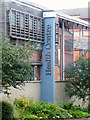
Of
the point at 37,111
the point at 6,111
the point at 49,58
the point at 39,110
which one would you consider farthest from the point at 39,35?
the point at 6,111

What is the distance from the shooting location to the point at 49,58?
26219 millimetres

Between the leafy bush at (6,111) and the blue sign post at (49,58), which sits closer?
the leafy bush at (6,111)

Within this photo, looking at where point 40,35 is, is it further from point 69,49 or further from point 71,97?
point 69,49

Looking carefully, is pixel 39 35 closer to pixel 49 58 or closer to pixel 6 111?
pixel 49 58

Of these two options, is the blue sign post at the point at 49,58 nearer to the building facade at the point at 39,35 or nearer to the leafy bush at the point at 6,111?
the building facade at the point at 39,35

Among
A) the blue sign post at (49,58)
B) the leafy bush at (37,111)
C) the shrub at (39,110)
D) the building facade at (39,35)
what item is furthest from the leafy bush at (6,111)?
the blue sign post at (49,58)

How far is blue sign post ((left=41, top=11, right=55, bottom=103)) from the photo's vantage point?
2606 cm

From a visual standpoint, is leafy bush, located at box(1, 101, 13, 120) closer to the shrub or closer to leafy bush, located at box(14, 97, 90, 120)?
leafy bush, located at box(14, 97, 90, 120)

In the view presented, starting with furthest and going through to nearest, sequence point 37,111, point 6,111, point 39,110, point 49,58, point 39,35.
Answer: point 49,58, point 39,35, point 39,110, point 37,111, point 6,111

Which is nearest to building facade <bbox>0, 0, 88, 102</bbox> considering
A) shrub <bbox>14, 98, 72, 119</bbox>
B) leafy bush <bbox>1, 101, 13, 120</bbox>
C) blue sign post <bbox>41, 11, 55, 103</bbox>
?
blue sign post <bbox>41, 11, 55, 103</bbox>

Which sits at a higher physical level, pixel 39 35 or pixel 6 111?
pixel 39 35

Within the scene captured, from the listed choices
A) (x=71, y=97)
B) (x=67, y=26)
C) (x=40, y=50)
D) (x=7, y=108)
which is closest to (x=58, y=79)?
(x=71, y=97)

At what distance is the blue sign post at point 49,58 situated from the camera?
2606cm

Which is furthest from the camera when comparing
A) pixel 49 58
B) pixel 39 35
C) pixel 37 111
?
pixel 49 58
